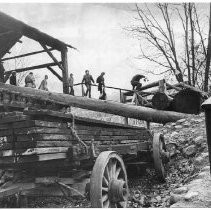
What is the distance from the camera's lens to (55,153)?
4.72 m

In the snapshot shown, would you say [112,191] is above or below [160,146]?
below

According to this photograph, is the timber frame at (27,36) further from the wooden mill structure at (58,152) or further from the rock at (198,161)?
the rock at (198,161)

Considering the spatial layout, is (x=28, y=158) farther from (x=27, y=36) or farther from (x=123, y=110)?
(x=123, y=110)

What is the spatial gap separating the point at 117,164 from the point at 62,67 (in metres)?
6.78

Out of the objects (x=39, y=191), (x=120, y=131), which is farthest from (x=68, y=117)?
(x=120, y=131)

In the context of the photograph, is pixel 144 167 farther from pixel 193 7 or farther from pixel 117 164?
pixel 193 7

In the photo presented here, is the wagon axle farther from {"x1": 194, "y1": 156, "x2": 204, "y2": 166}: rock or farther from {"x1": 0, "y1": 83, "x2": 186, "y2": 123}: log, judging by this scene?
{"x1": 0, "y1": 83, "x2": 186, "y2": 123}: log

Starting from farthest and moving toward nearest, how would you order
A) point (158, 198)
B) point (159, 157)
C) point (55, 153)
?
point (159, 157) < point (158, 198) < point (55, 153)

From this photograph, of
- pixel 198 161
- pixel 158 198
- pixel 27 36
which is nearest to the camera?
pixel 158 198

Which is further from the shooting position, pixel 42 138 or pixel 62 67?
pixel 62 67

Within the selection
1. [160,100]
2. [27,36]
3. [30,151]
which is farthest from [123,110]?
[30,151]

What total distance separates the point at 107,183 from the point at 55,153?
3.34 feet

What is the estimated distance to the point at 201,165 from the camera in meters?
7.71

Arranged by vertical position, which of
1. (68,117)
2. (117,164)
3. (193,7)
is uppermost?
(193,7)
